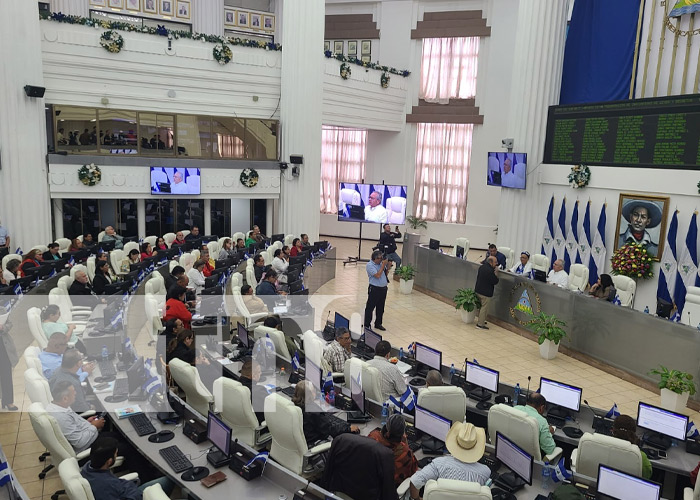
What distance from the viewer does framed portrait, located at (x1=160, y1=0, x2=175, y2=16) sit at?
843 inches

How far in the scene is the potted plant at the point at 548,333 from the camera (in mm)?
10420

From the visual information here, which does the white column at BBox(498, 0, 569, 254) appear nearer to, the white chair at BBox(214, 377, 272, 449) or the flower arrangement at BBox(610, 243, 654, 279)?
the flower arrangement at BBox(610, 243, 654, 279)

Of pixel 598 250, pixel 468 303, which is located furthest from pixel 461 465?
pixel 598 250

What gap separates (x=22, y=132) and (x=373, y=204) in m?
10.3

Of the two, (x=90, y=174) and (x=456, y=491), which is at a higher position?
(x=90, y=174)

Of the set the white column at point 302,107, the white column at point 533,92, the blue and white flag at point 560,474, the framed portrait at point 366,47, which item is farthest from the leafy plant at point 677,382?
the framed portrait at point 366,47

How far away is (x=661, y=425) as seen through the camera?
5.95 m

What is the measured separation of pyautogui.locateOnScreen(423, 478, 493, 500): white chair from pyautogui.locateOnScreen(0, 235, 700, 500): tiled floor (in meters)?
4.05

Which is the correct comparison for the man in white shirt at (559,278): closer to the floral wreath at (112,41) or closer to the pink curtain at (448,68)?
the pink curtain at (448,68)

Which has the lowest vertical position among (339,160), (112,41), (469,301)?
(469,301)

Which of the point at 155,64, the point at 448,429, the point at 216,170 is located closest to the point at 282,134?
the point at 216,170

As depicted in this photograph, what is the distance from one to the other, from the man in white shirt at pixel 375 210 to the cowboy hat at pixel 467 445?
14.1 meters

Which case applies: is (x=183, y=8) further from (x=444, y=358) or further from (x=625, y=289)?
(x=625, y=289)

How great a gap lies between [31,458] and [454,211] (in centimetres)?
1842
